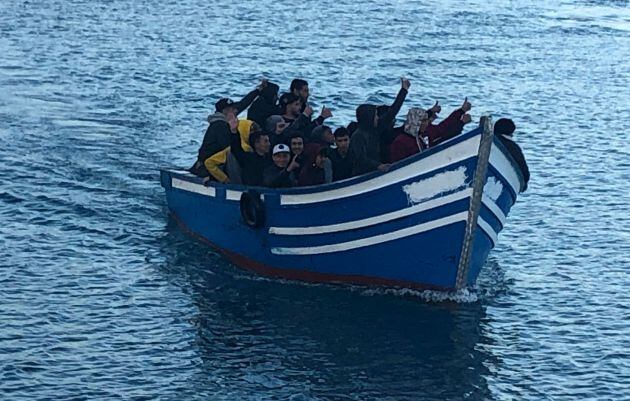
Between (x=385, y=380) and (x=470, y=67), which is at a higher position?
(x=470, y=67)

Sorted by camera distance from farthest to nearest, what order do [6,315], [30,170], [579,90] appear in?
[579,90] → [30,170] → [6,315]

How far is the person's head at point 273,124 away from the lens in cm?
2106

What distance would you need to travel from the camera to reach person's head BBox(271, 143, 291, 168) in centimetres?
2017

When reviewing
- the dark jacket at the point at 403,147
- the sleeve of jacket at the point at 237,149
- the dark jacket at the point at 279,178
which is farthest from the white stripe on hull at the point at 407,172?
the sleeve of jacket at the point at 237,149

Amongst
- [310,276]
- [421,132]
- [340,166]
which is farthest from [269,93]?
[310,276]

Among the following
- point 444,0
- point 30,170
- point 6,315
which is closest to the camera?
point 6,315

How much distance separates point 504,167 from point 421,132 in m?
1.83

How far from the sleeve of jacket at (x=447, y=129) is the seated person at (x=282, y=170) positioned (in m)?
2.09

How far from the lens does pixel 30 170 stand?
1054 inches

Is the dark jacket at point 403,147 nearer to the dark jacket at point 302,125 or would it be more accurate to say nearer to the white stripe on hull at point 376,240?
the white stripe on hull at point 376,240

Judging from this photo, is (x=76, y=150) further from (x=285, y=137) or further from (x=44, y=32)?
(x=44, y=32)

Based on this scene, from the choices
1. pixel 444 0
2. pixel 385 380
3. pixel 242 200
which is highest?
pixel 444 0

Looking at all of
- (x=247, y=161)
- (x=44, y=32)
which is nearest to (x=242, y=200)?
(x=247, y=161)

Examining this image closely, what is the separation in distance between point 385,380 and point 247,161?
474cm
